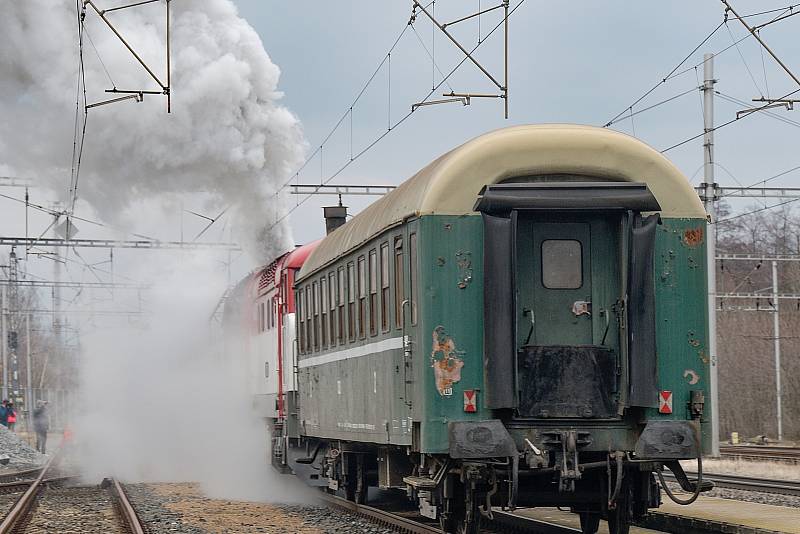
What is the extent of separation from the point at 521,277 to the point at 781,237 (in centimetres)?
7103

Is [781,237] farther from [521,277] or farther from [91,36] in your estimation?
[521,277]

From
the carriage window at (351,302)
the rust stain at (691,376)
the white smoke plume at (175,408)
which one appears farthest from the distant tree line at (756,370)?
the rust stain at (691,376)

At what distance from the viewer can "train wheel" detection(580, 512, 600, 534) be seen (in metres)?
12.7

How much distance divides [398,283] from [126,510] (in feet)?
25.7

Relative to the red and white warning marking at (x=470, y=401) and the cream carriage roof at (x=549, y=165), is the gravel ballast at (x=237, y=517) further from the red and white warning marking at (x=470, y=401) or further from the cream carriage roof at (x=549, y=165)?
the cream carriage roof at (x=549, y=165)

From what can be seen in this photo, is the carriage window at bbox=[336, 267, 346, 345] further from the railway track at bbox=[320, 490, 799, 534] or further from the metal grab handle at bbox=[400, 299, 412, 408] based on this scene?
the metal grab handle at bbox=[400, 299, 412, 408]

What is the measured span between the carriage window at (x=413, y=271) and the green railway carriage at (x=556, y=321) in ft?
0.11

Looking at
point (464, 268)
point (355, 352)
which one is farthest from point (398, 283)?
point (355, 352)

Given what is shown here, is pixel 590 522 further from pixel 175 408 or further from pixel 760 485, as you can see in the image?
pixel 175 408

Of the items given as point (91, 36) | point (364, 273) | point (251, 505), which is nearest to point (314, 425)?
point (251, 505)

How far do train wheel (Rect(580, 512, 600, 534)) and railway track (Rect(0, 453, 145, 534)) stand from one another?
5.17 m

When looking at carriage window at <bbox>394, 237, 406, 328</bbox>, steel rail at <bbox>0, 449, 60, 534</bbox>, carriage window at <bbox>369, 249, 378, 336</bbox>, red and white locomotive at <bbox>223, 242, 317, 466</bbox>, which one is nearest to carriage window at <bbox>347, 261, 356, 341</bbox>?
carriage window at <bbox>369, 249, 378, 336</bbox>

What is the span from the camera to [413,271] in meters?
11.7

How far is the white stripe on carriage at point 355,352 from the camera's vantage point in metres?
12.5
